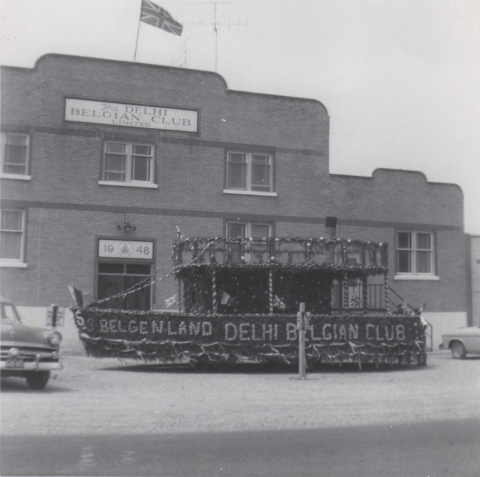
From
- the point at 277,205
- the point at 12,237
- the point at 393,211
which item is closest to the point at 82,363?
the point at 12,237

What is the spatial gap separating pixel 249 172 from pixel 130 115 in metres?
4.82

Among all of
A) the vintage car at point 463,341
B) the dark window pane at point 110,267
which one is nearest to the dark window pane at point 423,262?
the vintage car at point 463,341

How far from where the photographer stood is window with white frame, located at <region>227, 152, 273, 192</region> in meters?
23.3

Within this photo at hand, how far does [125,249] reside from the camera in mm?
21578

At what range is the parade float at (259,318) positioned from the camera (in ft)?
50.2

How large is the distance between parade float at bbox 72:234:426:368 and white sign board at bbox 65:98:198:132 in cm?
570

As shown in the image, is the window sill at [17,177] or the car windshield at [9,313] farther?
the window sill at [17,177]

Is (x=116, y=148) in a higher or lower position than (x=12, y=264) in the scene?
higher

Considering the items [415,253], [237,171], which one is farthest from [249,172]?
[415,253]

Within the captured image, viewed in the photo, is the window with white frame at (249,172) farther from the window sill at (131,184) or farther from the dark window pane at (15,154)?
the dark window pane at (15,154)

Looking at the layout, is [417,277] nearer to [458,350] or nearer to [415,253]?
[415,253]

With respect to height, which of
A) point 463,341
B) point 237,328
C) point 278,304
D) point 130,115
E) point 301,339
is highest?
point 130,115

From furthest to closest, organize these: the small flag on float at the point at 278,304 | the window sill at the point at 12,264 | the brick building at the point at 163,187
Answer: the brick building at the point at 163,187
the window sill at the point at 12,264
the small flag on float at the point at 278,304

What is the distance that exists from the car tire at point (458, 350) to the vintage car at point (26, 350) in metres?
12.9
